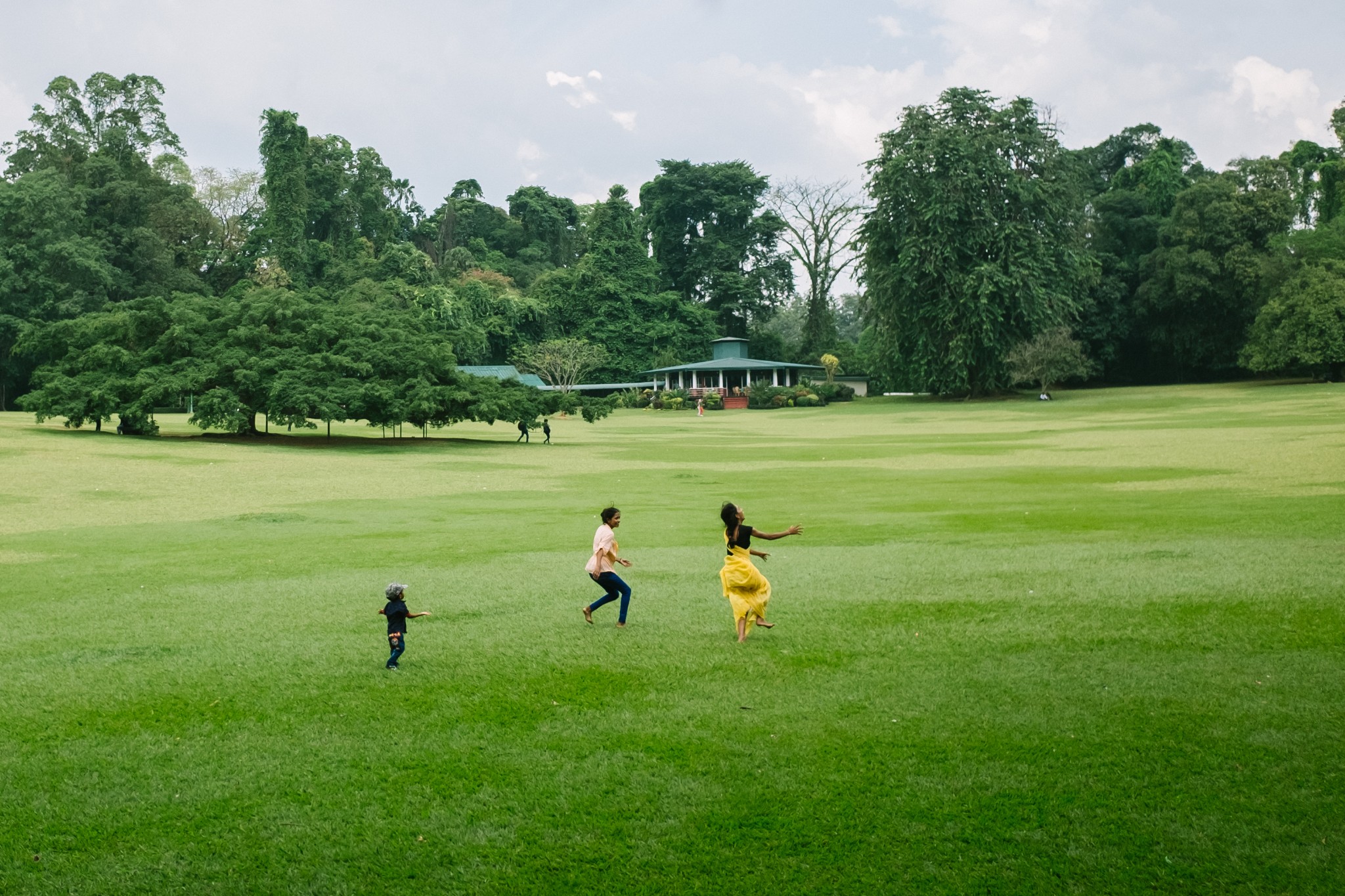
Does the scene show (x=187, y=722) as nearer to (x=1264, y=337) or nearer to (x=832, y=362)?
(x=1264, y=337)

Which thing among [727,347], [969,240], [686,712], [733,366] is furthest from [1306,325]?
[686,712]

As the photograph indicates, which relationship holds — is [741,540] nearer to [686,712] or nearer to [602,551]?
[602,551]

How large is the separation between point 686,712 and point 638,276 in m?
90.8

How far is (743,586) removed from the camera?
9305mm

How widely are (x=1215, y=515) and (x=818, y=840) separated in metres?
13.5

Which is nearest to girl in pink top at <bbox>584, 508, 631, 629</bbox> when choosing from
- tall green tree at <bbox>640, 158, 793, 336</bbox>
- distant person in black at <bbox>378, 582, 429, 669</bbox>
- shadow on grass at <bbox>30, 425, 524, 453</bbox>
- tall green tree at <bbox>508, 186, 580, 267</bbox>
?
distant person in black at <bbox>378, 582, 429, 669</bbox>

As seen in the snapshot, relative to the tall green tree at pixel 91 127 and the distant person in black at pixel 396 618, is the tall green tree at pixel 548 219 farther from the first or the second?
the distant person in black at pixel 396 618

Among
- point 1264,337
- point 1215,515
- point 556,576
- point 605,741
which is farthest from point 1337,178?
point 605,741

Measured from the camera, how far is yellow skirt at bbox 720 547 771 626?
9242mm

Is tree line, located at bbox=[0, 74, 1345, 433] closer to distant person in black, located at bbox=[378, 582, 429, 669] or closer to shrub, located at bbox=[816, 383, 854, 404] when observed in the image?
shrub, located at bbox=[816, 383, 854, 404]

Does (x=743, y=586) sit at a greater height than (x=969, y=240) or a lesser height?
lesser

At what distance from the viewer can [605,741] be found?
22.5 ft

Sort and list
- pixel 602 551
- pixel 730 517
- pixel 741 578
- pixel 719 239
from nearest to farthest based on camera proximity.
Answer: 1. pixel 730 517
2. pixel 741 578
3. pixel 602 551
4. pixel 719 239

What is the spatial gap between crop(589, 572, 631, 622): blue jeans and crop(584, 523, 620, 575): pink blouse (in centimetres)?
7
